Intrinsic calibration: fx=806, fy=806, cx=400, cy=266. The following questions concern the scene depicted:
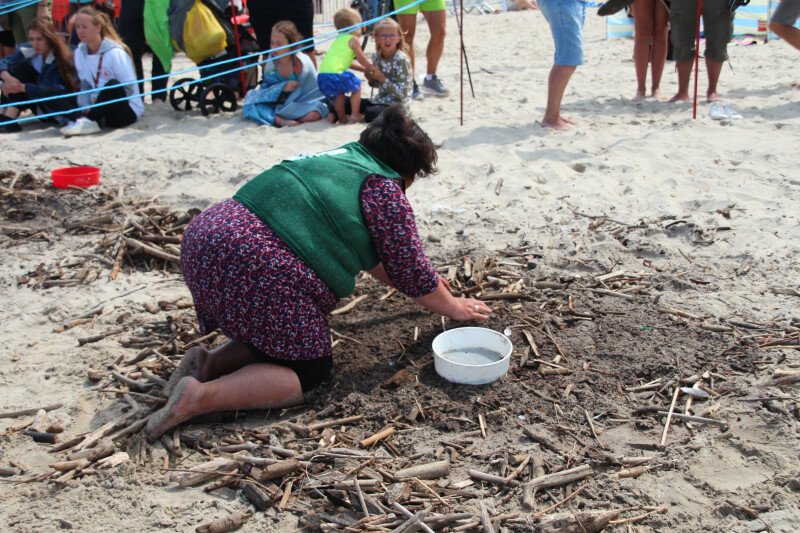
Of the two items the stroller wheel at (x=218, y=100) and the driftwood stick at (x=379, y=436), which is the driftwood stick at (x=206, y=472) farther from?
the stroller wheel at (x=218, y=100)

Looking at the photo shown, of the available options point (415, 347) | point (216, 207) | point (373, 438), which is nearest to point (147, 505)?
point (373, 438)

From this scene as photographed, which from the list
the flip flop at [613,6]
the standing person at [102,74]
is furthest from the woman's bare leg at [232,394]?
the flip flop at [613,6]

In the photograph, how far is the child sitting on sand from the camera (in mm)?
7590

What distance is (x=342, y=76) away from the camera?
755 centimetres

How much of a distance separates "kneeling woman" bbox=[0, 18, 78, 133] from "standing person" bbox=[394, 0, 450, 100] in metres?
3.53

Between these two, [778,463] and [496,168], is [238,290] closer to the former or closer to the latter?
[778,463]

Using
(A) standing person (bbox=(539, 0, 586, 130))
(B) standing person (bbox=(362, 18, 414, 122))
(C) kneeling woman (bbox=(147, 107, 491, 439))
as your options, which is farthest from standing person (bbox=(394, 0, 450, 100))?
(C) kneeling woman (bbox=(147, 107, 491, 439))

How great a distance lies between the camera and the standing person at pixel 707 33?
7.44 m

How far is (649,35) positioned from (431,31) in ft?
7.41

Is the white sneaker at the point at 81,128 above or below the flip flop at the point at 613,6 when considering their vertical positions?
below

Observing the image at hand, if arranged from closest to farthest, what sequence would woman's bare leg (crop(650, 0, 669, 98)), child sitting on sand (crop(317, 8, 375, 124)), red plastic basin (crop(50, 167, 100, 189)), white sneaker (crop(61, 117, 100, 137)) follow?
red plastic basin (crop(50, 167, 100, 189)) → child sitting on sand (crop(317, 8, 375, 124)) → white sneaker (crop(61, 117, 100, 137)) → woman's bare leg (crop(650, 0, 669, 98))

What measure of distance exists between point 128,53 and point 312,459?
657 cm

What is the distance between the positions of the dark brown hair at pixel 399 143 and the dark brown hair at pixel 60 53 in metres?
5.99

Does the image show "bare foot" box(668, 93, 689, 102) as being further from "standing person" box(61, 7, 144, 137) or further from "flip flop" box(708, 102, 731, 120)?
"standing person" box(61, 7, 144, 137)
